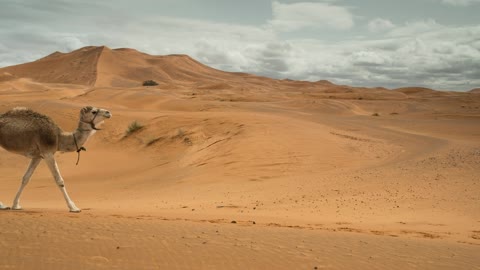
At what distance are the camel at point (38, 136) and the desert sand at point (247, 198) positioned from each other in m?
1.03

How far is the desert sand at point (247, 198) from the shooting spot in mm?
6090

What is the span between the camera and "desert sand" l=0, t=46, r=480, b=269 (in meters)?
6.09

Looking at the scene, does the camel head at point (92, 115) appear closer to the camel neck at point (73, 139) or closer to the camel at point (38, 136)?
the camel at point (38, 136)

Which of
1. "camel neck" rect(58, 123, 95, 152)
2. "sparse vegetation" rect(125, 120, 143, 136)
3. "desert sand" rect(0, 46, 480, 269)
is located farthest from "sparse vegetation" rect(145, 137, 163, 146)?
"camel neck" rect(58, 123, 95, 152)

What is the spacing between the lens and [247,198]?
1199 centimetres

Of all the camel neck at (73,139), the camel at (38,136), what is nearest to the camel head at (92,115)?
the camel at (38,136)

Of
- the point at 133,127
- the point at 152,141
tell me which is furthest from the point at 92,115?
the point at 133,127

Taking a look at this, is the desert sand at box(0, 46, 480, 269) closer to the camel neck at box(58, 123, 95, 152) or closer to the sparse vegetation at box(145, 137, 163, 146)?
the sparse vegetation at box(145, 137, 163, 146)

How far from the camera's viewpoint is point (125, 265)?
5309 mm

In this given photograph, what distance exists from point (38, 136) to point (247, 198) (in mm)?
5171

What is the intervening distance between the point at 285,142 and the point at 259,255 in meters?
12.3

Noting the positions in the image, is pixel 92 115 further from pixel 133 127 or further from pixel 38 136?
pixel 133 127

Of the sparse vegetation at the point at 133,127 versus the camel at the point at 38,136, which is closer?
the camel at the point at 38,136

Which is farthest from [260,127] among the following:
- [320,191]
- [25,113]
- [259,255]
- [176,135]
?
[259,255]
